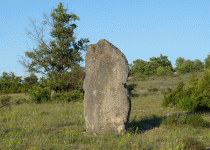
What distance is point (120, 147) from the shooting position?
21.2ft

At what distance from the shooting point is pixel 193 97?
42.8ft

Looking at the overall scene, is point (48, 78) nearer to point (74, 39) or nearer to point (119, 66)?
point (74, 39)

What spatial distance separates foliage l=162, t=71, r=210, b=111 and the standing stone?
243 inches

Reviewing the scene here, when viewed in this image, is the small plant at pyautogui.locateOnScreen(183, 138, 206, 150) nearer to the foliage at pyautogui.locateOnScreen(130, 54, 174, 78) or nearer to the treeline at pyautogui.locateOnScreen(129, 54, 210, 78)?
the treeline at pyautogui.locateOnScreen(129, 54, 210, 78)

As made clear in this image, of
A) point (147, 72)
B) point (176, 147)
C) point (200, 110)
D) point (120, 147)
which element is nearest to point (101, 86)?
point (120, 147)

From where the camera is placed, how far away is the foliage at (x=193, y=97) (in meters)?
12.9

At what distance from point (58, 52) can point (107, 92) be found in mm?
12936

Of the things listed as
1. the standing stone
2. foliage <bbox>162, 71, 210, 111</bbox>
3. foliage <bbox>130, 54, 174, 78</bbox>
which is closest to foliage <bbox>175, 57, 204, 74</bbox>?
foliage <bbox>130, 54, 174, 78</bbox>

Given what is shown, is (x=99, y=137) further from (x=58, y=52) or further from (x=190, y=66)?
(x=190, y=66)

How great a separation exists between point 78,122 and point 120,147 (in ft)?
12.9

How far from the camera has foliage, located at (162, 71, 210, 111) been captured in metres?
12.9

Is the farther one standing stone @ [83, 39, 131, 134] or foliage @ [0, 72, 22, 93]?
foliage @ [0, 72, 22, 93]

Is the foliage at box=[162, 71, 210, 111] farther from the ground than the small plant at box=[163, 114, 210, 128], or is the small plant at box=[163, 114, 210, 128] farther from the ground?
the foliage at box=[162, 71, 210, 111]

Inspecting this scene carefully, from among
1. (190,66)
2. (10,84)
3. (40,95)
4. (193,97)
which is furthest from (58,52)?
(190,66)
